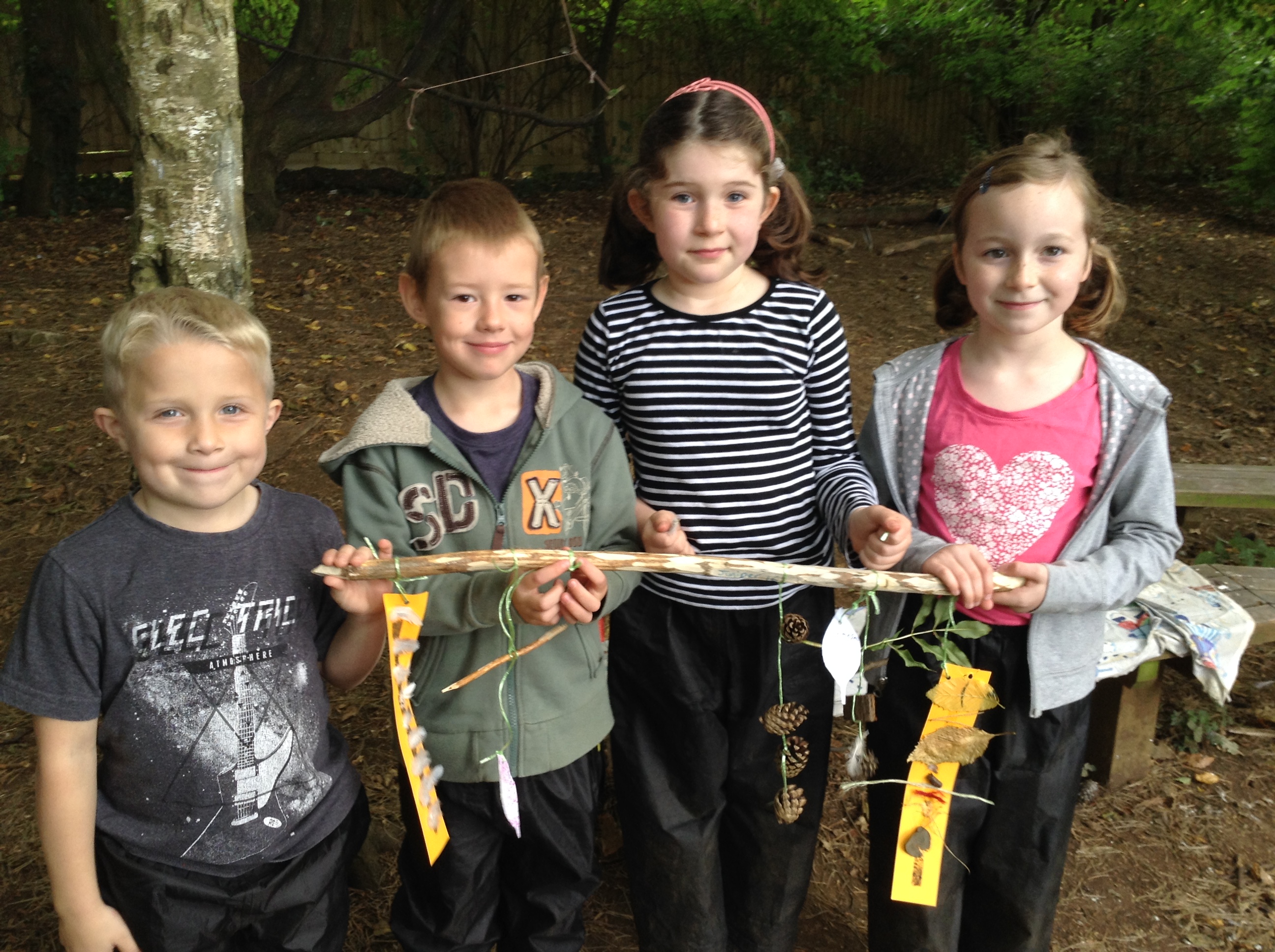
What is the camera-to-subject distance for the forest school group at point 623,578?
1.78 m

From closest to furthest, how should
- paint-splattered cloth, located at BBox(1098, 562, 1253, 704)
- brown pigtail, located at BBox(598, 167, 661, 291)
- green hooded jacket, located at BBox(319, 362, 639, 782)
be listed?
green hooded jacket, located at BBox(319, 362, 639, 782) < brown pigtail, located at BBox(598, 167, 661, 291) < paint-splattered cloth, located at BBox(1098, 562, 1253, 704)

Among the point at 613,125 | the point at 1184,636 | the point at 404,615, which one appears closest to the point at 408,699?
the point at 404,615

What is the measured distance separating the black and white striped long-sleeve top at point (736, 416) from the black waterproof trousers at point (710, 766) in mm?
105

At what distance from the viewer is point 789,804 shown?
2.24 metres

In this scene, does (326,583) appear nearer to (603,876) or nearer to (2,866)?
(603,876)

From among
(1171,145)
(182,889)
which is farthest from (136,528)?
(1171,145)

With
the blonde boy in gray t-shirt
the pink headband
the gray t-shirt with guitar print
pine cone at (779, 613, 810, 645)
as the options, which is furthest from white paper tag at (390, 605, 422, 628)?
the pink headband

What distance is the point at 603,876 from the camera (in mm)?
3004

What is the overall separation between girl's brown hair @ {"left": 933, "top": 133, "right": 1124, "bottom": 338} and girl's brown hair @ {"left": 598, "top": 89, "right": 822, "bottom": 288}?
0.34m

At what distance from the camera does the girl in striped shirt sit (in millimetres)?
2164

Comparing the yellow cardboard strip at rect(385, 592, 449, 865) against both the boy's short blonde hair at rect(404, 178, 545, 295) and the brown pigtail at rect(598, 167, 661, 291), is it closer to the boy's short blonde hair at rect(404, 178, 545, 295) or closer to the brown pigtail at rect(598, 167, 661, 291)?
the boy's short blonde hair at rect(404, 178, 545, 295)

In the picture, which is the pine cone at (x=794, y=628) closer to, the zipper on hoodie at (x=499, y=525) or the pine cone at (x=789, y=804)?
the pine cone at (x=789, y=804)

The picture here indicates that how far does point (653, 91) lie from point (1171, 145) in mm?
6658

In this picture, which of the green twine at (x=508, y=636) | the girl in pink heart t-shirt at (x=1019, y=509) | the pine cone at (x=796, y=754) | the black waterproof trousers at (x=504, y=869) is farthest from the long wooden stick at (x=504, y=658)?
the girl in pink heart t-shirt at (x=1019, y=509)
